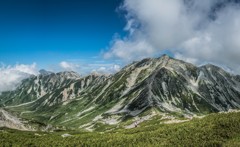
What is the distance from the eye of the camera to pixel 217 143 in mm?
115438

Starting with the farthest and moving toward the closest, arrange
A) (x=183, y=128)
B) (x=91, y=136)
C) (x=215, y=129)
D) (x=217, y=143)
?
1. (x=91, y=136)
2. (x=183, y=128)
3. (x=215, y=129)
4. (x=217, y=143)

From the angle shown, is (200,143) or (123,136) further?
(123,136)

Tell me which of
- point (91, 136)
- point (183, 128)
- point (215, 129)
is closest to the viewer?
point (215, 129)

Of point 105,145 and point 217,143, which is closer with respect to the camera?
point 217,143

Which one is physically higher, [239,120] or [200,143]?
[239,120]

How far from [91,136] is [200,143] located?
60.2 metres

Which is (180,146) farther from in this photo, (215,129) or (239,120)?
(239,120)

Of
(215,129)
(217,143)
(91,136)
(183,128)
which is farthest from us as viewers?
(91,136)

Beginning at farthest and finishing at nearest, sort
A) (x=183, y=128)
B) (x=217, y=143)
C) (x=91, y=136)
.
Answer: (x=91, y=136) < (x=183, y=128) < (x=217, y=143)

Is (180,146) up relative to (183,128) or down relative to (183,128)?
down

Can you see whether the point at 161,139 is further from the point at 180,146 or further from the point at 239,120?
the point at 239,120

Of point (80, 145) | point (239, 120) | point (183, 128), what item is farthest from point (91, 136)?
point (239, 120)

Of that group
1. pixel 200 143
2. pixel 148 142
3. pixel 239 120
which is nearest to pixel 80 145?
pixel 148 142

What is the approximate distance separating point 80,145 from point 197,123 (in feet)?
197
